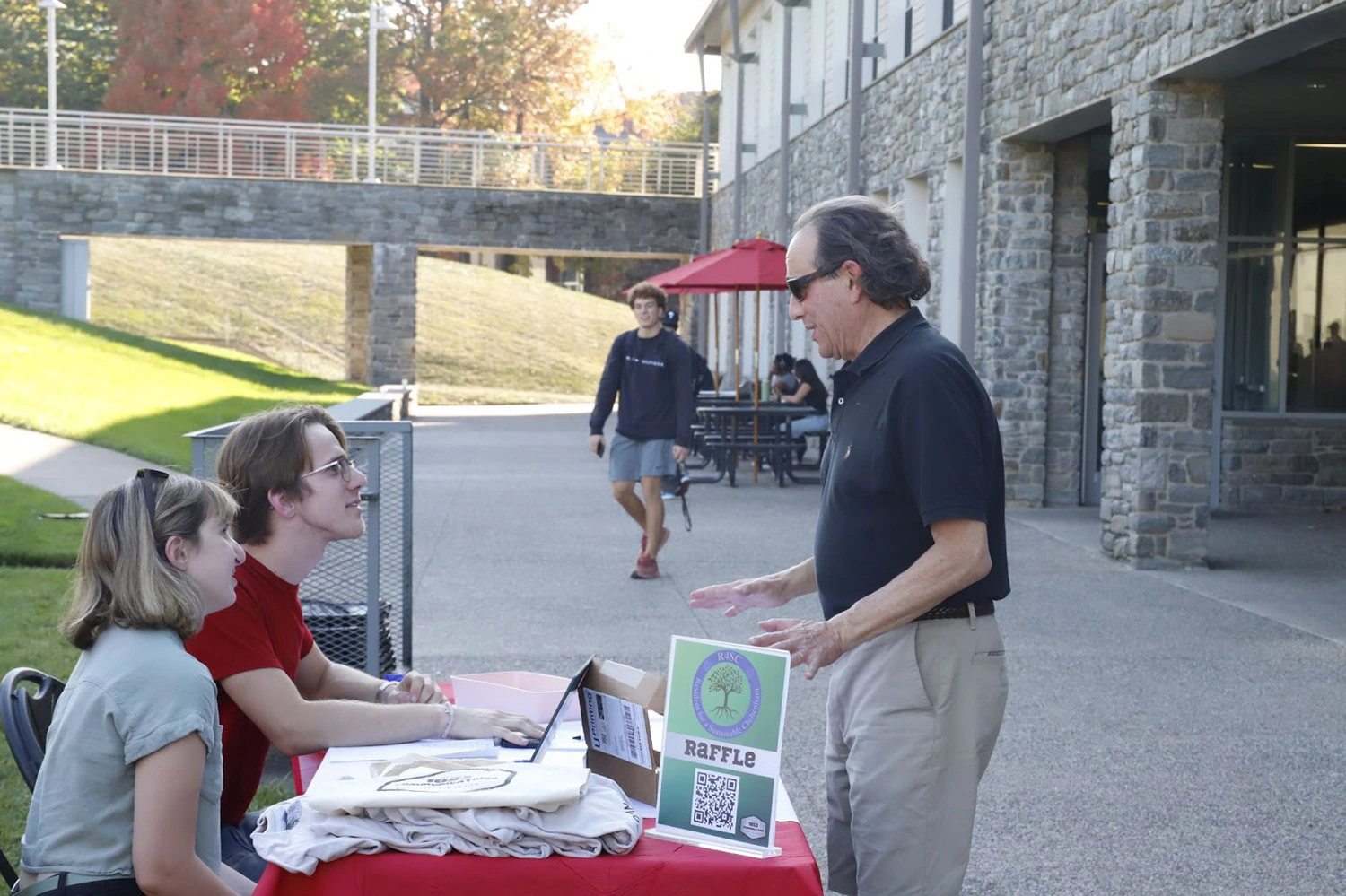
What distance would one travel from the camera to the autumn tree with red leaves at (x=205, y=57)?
5131 cm

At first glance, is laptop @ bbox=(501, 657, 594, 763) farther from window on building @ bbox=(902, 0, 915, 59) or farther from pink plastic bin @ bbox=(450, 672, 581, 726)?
window on building @ bbox=(902, 0, 915, 59)

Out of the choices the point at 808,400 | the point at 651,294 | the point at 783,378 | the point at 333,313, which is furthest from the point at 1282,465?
the point at 333,313

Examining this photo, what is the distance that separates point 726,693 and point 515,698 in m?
0.98

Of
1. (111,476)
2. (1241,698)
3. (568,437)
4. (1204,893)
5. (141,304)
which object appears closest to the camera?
(1204,893)

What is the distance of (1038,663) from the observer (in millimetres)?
7969

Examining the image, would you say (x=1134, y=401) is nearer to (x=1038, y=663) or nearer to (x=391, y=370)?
(x=1038, y=663)

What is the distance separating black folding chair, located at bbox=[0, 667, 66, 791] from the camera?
316cm

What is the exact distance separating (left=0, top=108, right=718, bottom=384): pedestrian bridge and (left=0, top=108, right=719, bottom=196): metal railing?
4 centimetres

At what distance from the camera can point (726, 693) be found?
263 cm

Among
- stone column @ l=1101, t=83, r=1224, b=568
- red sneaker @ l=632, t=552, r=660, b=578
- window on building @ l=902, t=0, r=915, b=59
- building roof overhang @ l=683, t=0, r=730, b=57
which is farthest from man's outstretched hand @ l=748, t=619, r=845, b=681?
building roof overhang @ l=683, t=0, r=730, b=57

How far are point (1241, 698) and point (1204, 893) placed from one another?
2.72 meters

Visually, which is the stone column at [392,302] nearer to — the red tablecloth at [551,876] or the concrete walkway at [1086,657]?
the concrete walkway at [1086,657]

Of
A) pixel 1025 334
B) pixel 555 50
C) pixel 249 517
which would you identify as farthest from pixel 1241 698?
pixel 555 50

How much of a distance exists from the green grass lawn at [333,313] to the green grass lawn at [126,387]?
6.51m
